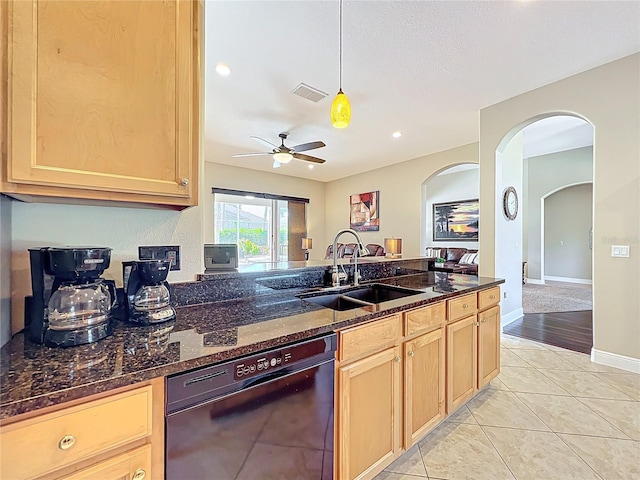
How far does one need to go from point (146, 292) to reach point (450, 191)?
790 centimetres

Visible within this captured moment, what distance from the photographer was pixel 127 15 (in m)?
1.03

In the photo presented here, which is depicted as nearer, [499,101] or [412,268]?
[412,268]

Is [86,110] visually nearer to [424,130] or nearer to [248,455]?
[248,455]

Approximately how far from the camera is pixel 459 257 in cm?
668

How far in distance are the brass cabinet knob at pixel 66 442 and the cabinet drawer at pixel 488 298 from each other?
85.7 inches

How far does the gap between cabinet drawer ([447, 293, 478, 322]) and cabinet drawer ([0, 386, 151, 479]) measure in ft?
5.32

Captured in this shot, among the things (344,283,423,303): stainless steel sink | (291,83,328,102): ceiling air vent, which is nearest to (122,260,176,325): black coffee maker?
(344,283,423,303): stainless steel sink

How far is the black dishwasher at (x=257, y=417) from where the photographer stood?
0.83 meters

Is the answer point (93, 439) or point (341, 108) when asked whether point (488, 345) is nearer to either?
point (341, 108)

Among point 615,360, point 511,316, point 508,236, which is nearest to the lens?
point 615,360

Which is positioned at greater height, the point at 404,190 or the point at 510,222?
the point at 404,190

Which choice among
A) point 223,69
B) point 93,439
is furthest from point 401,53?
point 93,439

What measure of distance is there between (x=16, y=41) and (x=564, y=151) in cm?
864

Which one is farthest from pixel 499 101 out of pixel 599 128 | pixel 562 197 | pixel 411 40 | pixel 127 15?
pixel 562 197
